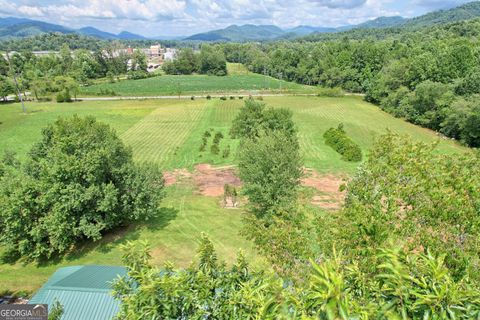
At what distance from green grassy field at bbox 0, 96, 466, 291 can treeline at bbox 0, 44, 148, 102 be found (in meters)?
8.96

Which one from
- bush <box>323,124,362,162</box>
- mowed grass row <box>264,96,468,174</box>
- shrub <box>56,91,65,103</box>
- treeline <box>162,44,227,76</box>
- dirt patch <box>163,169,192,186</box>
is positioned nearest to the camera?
dirt patch <box>163,169,192,186</box>

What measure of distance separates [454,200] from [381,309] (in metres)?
5.87

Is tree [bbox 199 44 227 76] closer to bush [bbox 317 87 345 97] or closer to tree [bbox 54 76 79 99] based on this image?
bush [bbox 317 87 345 97]

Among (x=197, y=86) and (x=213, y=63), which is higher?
(x=213, y=63)

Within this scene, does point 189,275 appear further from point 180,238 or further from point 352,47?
point 352,47

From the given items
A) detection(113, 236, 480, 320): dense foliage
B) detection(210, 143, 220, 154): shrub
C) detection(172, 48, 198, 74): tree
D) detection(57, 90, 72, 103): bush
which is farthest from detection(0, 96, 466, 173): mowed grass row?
detection(172, 48, 198, 74): tree

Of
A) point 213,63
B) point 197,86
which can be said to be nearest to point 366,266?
point 197,86

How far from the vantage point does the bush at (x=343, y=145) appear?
3994 cm

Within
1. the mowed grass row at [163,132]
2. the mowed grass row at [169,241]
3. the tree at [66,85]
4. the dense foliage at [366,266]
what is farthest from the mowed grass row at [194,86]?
the dense foliage at [366,266]

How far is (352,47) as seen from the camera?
106 meters

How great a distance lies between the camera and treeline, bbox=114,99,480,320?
4.71m

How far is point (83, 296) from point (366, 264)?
457 inches

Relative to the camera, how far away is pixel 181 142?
153 feet

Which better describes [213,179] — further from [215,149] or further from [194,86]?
[194,86]
